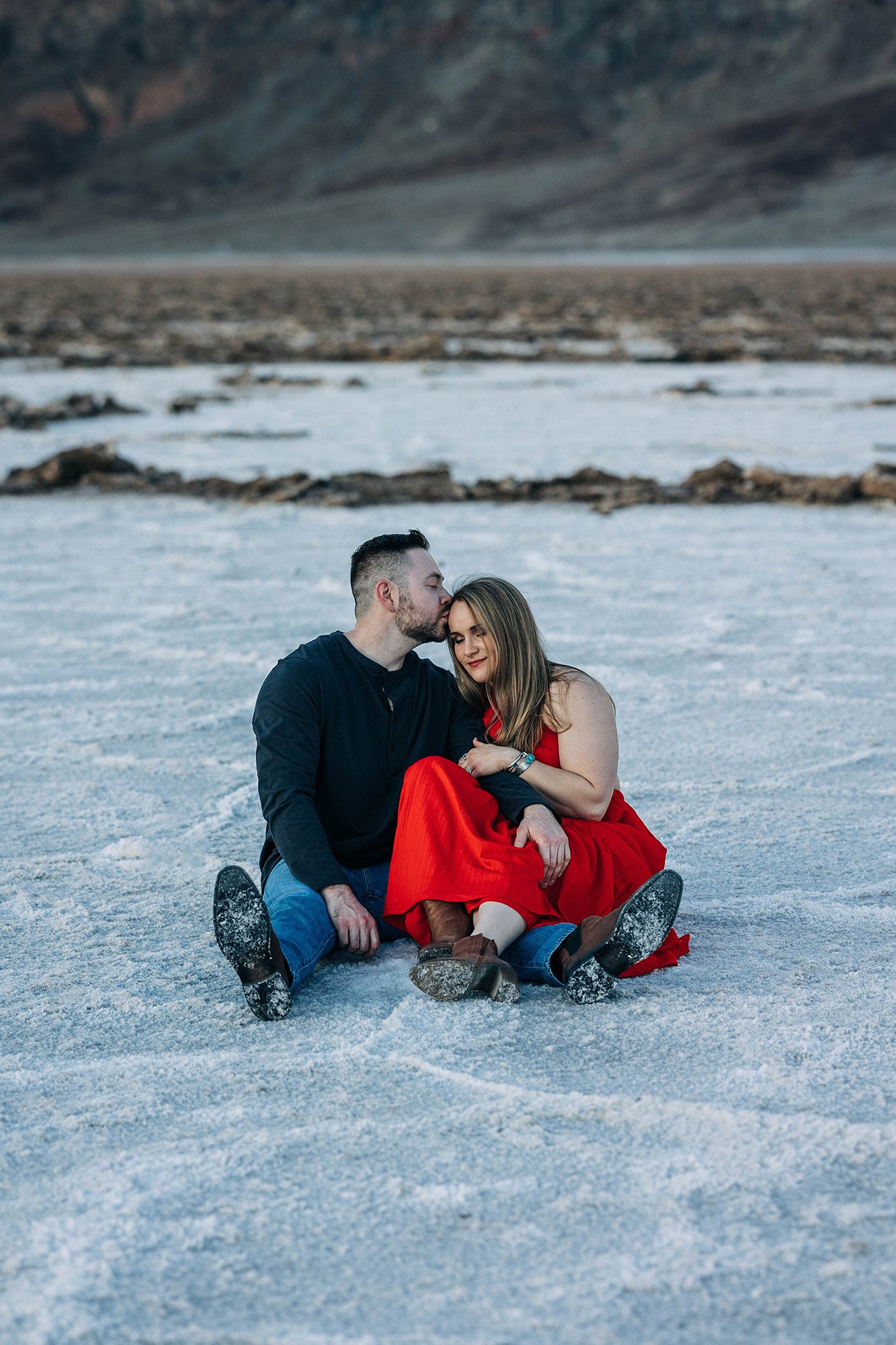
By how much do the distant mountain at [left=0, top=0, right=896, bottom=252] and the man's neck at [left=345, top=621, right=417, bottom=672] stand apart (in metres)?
86.5

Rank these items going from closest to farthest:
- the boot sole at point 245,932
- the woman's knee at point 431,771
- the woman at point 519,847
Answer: the boot sole at point 245,932 → the woman at point 519,847 → the woman's knee at point 431,771

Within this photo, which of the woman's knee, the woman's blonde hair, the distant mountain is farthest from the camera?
the distant mountain

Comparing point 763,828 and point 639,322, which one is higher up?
point 639,322

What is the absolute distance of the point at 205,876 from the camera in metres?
3.99

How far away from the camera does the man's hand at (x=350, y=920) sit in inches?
132

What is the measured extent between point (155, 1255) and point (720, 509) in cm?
741

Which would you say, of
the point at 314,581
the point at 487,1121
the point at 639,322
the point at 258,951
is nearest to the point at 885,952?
the point at 487,1121

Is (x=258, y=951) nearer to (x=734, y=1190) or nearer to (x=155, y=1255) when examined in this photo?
(x=155, y=1255)

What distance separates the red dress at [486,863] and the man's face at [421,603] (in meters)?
0.29

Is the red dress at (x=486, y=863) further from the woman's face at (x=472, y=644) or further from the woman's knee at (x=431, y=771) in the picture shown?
the woman's face at (x=472, y=644)

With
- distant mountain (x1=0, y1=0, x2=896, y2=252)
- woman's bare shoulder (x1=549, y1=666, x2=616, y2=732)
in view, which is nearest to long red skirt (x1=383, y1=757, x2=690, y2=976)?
woman's bare shoulder (x1=549, y1=666, x2=616, y2=732)

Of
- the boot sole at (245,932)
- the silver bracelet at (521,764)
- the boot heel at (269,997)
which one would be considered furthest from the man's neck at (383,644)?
the boot heel at (269,997)

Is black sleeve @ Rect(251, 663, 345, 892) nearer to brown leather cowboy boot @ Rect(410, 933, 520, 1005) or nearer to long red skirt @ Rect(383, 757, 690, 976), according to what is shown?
long red skirt @ Rect(383, 757, 690, 976)

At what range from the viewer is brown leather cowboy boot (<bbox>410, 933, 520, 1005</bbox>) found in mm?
3158
